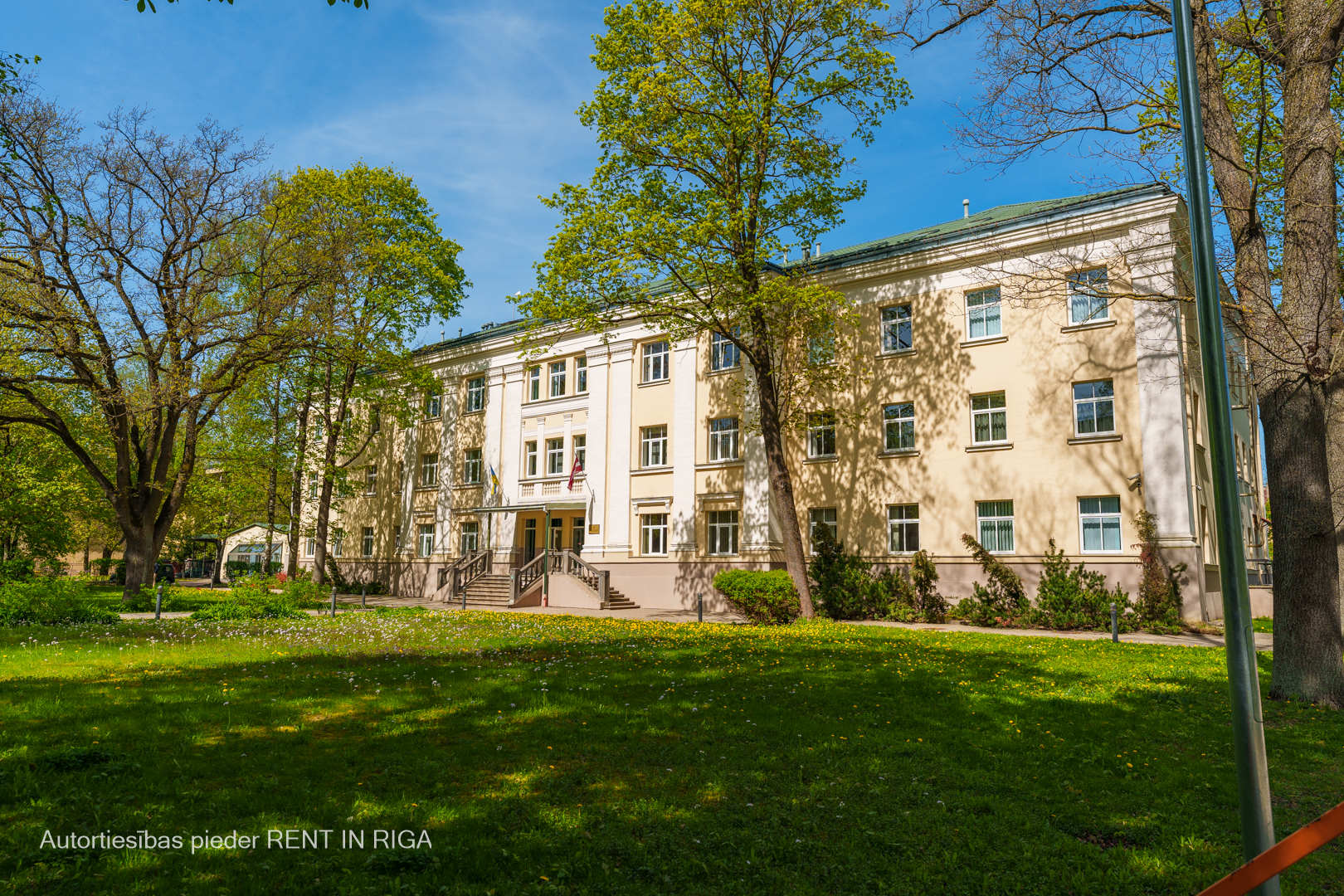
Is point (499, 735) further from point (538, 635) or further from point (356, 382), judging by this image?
point (356, 382)

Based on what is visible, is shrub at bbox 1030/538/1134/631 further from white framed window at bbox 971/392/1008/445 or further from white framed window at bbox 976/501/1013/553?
white framed window at bbox 971/392/1008/445

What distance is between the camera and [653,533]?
1293 inches

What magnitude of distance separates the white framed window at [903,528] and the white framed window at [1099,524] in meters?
5.00

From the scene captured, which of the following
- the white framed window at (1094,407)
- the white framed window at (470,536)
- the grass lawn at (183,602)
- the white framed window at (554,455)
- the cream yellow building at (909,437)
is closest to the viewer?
the cream yellow building at (909,437)

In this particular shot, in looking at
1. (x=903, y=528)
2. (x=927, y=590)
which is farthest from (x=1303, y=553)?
(x=903, y=528)

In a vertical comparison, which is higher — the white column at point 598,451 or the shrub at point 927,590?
the white column at point 598,451

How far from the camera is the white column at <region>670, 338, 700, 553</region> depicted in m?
31.6

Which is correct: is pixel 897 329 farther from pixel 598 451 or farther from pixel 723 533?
pixel 598 451

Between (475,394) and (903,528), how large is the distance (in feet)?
76.2

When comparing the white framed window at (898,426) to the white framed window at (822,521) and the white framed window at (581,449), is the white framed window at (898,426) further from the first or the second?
the white framed window at (581,449)

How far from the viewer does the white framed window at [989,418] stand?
2541 cm

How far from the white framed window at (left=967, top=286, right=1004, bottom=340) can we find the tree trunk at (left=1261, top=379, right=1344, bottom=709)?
15.8m

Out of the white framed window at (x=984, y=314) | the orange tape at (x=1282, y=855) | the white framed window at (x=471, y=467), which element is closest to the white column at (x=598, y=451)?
the white framed window at (x=471, y=467)

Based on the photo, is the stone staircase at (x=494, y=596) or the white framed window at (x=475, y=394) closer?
the stone staircase at (x=494, y=596)
